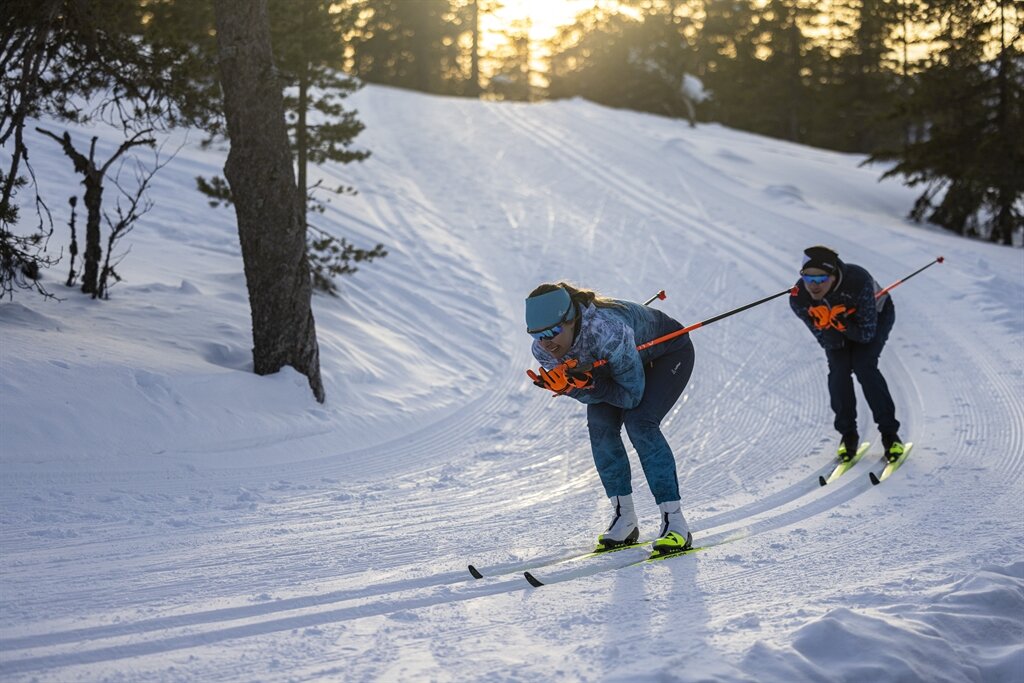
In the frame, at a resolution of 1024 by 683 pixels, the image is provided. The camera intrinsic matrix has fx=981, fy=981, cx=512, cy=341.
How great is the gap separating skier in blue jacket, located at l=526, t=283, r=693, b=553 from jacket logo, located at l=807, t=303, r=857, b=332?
1920 mm

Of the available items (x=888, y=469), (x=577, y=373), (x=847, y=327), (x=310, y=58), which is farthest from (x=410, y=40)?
(x=577, y=373)

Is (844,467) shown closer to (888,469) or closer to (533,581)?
(888,469)

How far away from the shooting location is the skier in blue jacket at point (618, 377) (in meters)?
5.09

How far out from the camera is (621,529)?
5754 mm

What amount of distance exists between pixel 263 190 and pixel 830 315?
4.62 meters

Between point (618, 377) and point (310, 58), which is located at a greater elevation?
point (310, 58)

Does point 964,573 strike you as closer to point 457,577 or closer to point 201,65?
Answer: point 457,577

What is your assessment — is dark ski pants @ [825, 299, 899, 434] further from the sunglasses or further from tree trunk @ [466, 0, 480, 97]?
tree trunk @ [466, 0, 480, 97]

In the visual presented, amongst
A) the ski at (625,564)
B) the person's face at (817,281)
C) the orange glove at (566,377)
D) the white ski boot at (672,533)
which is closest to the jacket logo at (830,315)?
the person's face at (817,281)

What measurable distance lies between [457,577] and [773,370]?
6.20 metres

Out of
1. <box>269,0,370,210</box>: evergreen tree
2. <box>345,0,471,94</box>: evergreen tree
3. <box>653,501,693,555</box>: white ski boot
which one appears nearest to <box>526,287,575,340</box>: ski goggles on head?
<box>653,501,693,555</box>: white ski boot

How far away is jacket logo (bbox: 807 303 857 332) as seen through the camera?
726 centimetres

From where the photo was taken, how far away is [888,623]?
13.8ft

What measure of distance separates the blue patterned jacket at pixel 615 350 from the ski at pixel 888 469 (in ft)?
7.41
